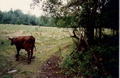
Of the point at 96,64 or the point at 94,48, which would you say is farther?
the point at 94,48

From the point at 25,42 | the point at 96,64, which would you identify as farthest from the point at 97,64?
the point at 25,42

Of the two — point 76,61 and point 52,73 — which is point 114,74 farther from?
point 52,73

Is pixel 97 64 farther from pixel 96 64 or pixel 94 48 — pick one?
pixel 94 48

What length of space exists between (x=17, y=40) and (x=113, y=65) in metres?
6.58

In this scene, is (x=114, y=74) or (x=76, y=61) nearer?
(x=114, y=74)

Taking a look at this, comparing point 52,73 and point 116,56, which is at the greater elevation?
point 116,56

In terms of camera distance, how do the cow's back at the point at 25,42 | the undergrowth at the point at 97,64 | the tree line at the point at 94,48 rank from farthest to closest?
the cow's back at the point at 25,42 < the tree line at the point at 94,48 < the undergrowth at the point at 97,64

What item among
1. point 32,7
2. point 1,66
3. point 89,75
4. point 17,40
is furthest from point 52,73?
point 32,7

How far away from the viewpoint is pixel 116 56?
21.5 feet

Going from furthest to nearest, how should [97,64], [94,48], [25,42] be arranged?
[25,42] < [94,48] < [97,64]

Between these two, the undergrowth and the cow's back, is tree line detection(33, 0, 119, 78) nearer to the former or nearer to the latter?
the undergrowth

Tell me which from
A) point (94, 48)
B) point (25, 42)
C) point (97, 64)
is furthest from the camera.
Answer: point (25, 42)

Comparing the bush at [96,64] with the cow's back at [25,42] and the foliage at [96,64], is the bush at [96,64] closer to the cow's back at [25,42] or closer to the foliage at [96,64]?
the foliage at [96,64]

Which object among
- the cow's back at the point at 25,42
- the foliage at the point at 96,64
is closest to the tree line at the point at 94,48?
the foliage at the point at 96,64
